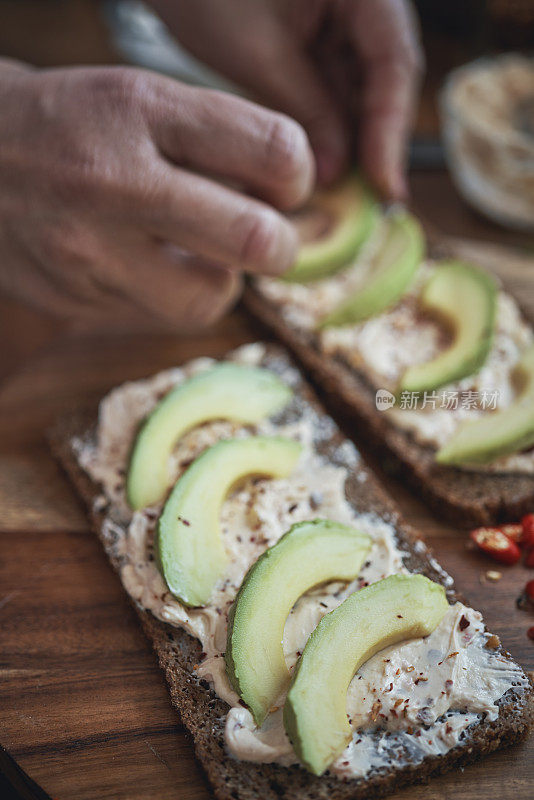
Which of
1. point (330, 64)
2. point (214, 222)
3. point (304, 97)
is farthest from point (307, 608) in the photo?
point (330, 64)

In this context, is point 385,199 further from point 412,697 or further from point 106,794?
point 106,794

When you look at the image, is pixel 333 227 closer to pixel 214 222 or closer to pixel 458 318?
pixel 458 318

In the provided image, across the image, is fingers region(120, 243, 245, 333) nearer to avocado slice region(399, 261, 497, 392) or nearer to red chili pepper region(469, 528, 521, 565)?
avocado slice region(399, 261, 497, 392)

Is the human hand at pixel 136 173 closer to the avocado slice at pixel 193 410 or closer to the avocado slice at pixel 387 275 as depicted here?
the avocado slice at pixel 193 410

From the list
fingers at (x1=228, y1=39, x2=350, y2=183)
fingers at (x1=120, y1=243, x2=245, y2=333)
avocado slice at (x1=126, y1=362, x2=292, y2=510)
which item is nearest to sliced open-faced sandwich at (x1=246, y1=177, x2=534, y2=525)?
fingers at (x1=228, y1=39, x2=350, y2=183)

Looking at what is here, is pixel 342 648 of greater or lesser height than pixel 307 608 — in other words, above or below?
above

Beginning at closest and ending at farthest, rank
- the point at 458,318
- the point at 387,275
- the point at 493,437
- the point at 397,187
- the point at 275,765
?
1. the point at 275,765
2. the point at 493,437
3. the point at 458,318
4. the point at 387,275
5. the point at 397,187

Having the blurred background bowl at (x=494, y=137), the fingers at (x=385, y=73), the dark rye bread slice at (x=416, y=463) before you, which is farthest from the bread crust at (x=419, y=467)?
the blurred background bowl at (x=494, y=137)
